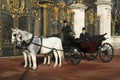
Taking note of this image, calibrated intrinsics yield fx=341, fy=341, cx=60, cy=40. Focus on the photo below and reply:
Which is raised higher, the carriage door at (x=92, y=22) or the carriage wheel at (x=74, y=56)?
the carriage door at (x=92, y=22)

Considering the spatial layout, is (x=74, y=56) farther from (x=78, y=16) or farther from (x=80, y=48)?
(x=78, y=16)

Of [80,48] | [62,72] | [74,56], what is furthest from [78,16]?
[62,72]

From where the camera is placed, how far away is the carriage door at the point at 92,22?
77.3 ft

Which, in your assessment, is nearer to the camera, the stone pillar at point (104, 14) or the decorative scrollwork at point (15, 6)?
the decorative scrollwork at point (15, 6)

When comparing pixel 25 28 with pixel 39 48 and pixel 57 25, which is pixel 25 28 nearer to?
pixel 57 25

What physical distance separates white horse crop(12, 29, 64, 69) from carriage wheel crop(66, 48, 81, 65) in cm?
51

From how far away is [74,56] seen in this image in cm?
1538

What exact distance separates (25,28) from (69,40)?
4553 mm

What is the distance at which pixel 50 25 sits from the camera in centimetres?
2034

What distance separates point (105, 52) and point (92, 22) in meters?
8.03

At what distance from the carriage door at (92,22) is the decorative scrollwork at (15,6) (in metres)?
6.00

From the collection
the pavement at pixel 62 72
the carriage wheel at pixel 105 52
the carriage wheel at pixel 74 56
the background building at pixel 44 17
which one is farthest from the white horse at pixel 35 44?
the background building at pixel 44 17

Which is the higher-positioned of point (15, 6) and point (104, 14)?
point (15, 6)

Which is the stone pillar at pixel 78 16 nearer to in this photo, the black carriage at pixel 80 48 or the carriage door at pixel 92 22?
the carriage door at pixel 92 22
